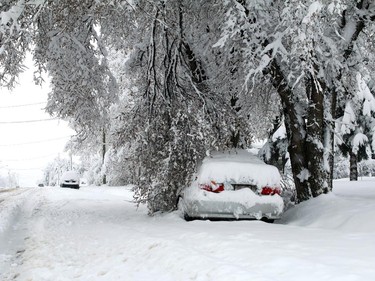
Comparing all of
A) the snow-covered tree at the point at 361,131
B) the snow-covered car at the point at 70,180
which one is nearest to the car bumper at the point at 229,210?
the snow-covered tree at the point at 361,131

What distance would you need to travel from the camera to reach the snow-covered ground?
4.27m

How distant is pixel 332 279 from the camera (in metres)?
3.71

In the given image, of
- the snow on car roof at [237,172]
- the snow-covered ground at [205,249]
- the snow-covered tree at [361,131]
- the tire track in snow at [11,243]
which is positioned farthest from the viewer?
the snow-covered tree at [361,131]

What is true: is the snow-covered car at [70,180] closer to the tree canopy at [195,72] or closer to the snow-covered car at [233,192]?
the tree canopy at [195,72]

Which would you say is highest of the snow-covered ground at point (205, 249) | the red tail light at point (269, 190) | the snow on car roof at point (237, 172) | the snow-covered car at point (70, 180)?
the snow on car roof at point (237, 172)

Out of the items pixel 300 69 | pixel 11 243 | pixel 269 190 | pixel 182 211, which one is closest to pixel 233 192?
pixel 269 190

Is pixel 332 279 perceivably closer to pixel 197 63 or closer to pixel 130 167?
pixel 130 167

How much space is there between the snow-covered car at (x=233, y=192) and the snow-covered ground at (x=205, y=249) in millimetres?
284

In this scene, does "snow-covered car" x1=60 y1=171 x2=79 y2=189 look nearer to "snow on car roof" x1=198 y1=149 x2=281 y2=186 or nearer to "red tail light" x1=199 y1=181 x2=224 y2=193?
"snow on car roof" x1=198 y1=149 x2=281 y2=186

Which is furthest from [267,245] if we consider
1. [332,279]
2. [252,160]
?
[252,160]

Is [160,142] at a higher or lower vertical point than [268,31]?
lower

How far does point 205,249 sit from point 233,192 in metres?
2.43

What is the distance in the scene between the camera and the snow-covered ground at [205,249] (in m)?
4.27

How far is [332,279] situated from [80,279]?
9.44ft
